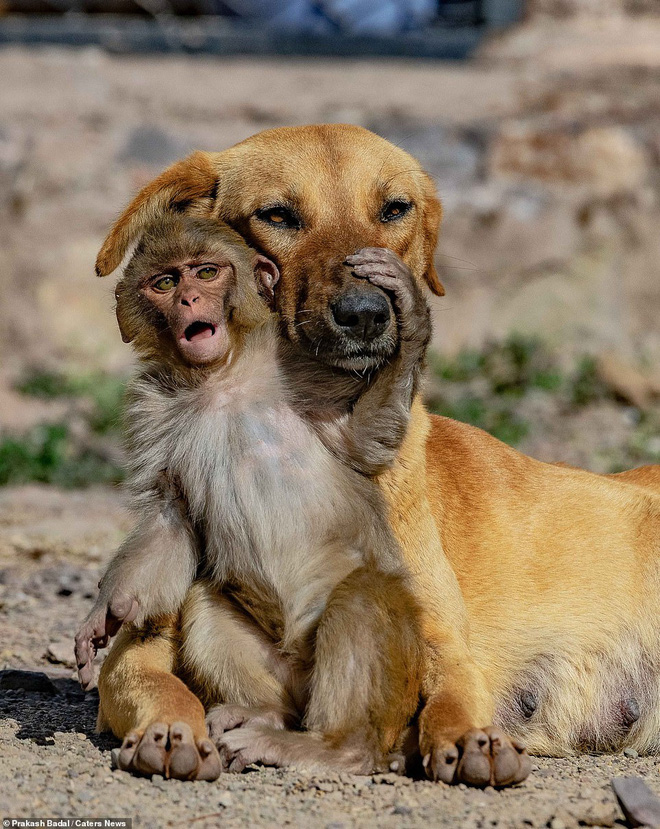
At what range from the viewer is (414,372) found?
3.96 metres

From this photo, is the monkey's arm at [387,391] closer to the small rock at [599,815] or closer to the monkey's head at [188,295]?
the monkey's head at [188,295]

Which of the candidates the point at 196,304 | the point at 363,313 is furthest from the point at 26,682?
the point at 363,313

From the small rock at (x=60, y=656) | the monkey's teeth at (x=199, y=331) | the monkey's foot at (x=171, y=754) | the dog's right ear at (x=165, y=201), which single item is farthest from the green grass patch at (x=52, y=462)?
the monkey's foot at (x=171, y=754)

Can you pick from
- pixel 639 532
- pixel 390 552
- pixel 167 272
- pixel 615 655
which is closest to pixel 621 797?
pixel 390 552

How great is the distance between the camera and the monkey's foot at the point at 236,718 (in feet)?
12.2

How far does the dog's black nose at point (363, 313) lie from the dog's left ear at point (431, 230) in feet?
3.52

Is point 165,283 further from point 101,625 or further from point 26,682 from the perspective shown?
point 26,682

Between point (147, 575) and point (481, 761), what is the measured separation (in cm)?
125

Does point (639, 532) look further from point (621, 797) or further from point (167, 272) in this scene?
point (167, 272)

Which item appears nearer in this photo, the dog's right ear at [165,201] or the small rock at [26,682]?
the dog's right ear at [165,201]

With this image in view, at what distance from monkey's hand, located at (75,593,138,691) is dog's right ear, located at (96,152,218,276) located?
4.46 ft

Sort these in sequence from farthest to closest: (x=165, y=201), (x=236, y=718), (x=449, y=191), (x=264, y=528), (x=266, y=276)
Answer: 1. (x=449, y=191)
2. (x=165, y=201)
3. (x=266, y=276)
4. (x=264, y=528)
5. (x=236, y=718)

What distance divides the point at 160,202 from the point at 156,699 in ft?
6.67

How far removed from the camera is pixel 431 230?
5141mm
